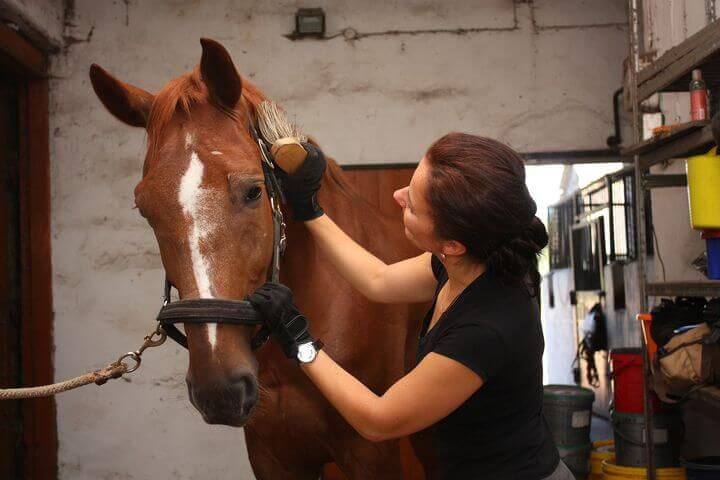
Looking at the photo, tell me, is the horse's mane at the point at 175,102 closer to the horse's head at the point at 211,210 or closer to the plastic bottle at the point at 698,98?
the horse's head at the point at 211,210

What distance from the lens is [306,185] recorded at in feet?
5.76

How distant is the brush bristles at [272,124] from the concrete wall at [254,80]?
7.24 feet

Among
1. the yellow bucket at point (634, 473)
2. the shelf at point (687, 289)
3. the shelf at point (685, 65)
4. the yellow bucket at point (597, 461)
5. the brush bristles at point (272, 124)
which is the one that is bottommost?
the yellow bucket at point (597, 461)

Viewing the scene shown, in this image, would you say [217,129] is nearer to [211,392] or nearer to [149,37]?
[211,392]

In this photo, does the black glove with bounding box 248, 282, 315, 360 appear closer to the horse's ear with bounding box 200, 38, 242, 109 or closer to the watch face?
the watch face

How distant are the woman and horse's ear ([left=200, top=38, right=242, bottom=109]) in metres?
0.52

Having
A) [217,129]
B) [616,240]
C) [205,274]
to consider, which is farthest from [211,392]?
[616,240]

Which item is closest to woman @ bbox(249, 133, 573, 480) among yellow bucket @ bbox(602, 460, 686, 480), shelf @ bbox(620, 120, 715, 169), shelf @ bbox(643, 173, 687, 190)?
shelf @ bbox(620, 120, 715, 169)

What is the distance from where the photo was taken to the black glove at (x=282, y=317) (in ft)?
4.55

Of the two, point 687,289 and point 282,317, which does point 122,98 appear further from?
point 687,289

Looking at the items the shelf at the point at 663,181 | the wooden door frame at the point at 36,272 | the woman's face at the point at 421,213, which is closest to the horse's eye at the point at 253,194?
the woman's face at the point at 421,213

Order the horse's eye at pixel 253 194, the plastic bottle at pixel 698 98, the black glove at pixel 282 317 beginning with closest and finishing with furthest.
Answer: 1. the black glove at pixel 282 317
2. the horse's eye at pixel 253 194
3. the plastic bottle at pixel 698 98

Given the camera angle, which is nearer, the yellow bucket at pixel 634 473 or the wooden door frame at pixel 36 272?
the yellow bucket at pixel 634 473

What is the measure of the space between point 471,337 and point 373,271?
54cm
